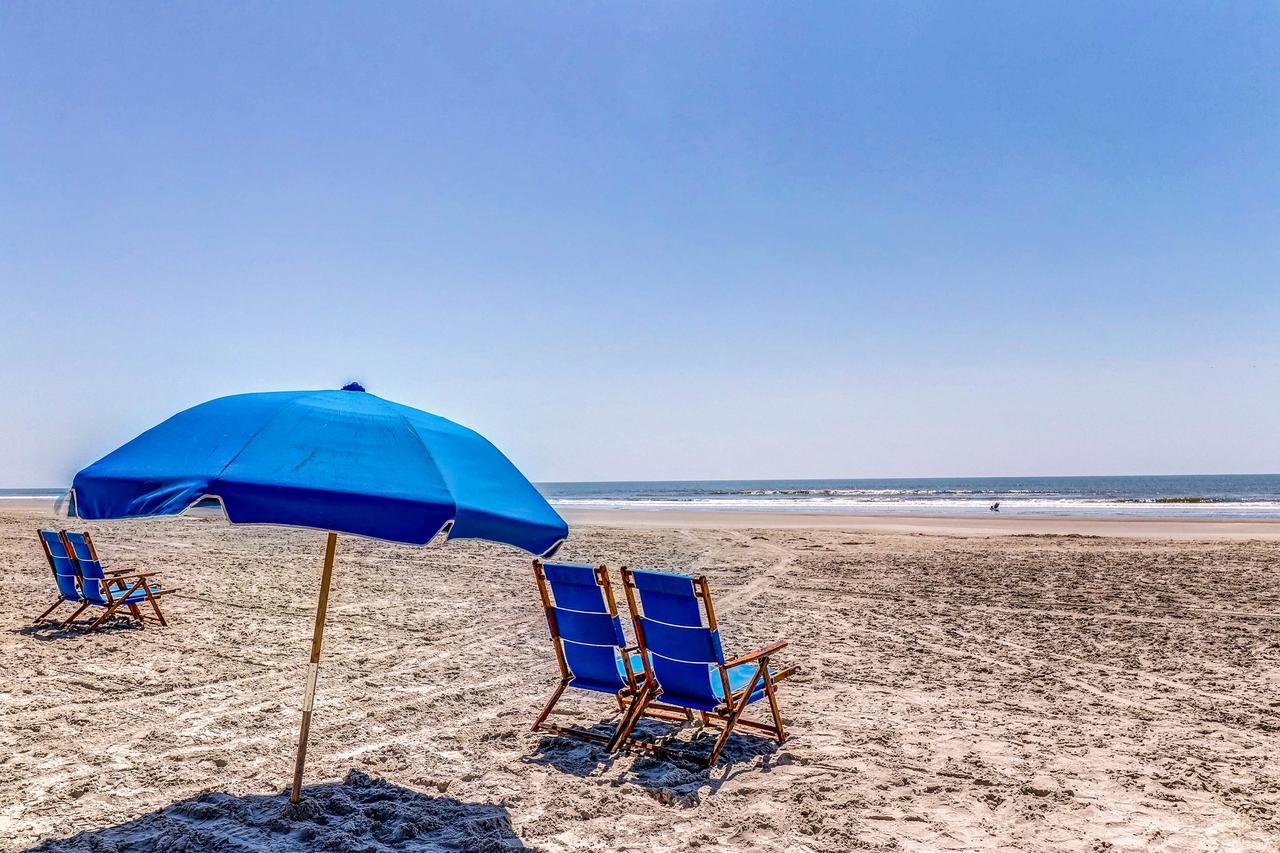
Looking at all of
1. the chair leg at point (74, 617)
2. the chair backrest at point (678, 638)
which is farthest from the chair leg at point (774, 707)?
the chair leg at point (74, 617)

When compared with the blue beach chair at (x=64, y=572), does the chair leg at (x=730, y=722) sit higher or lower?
lower

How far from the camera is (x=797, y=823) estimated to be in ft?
12.3

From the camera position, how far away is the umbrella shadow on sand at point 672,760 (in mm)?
4246

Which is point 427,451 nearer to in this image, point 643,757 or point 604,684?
point 604,684

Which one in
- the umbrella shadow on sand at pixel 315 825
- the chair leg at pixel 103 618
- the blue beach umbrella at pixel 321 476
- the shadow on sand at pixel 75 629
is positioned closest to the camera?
the blue beach umbrella at pixel 321 476

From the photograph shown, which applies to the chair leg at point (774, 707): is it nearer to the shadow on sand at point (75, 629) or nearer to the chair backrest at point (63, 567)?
the shadow on sand at point (75, 629)

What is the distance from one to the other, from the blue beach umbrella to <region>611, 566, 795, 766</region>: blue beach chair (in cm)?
149

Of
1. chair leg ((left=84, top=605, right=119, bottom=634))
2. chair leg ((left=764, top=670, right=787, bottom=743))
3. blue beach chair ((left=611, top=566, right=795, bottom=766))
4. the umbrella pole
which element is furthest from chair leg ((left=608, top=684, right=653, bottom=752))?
chair leg ((left=84, top=605, right=119, bottom=634))

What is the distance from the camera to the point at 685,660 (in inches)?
185

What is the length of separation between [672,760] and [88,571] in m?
6.04

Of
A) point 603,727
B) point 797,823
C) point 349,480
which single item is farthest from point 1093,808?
point 349,480

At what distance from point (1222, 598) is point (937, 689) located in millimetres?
6187

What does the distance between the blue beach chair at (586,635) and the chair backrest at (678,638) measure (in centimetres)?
17

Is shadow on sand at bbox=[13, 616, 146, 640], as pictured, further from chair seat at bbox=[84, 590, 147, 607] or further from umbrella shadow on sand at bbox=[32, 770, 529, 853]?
umbrella shadow on sand at bbox=[32, 770, 529, 853]
